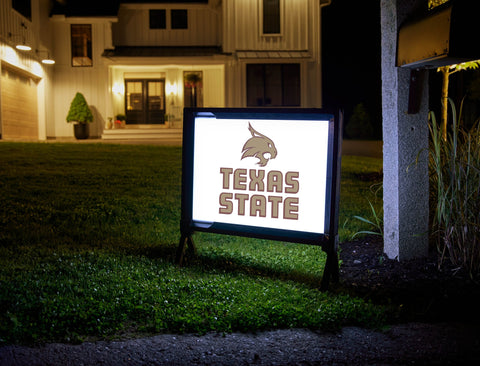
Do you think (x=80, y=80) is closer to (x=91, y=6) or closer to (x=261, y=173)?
(x=91, y=6)

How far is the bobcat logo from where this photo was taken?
4.10 metres

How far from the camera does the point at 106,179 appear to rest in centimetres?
873

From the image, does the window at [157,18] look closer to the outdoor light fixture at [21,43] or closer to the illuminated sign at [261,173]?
the outdoor light fixture at [21,43]

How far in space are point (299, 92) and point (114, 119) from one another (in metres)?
9.35

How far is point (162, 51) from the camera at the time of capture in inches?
1002

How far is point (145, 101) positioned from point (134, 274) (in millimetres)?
24169

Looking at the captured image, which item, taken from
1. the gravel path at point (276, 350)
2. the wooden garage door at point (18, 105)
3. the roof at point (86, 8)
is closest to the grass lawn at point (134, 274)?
the gravel path at point (276, 350)

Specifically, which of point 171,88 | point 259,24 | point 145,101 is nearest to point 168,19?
point 171,88

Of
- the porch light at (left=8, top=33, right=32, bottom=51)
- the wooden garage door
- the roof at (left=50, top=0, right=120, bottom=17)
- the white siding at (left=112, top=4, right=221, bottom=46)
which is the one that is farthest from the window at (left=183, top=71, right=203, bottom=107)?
the porch light at (left=8, top=33, right=32, bottom=51)

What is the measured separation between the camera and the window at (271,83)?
2589 centimetres

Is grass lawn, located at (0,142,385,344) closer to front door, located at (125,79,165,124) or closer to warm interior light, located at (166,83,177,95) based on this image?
warm interior light, located at (166,83,177,95)

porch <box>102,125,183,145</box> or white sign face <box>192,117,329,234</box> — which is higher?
porch <box>102,125,183,145</box>

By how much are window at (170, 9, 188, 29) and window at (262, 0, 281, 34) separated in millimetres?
4216

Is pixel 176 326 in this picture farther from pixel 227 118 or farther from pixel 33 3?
pixel 33 3
